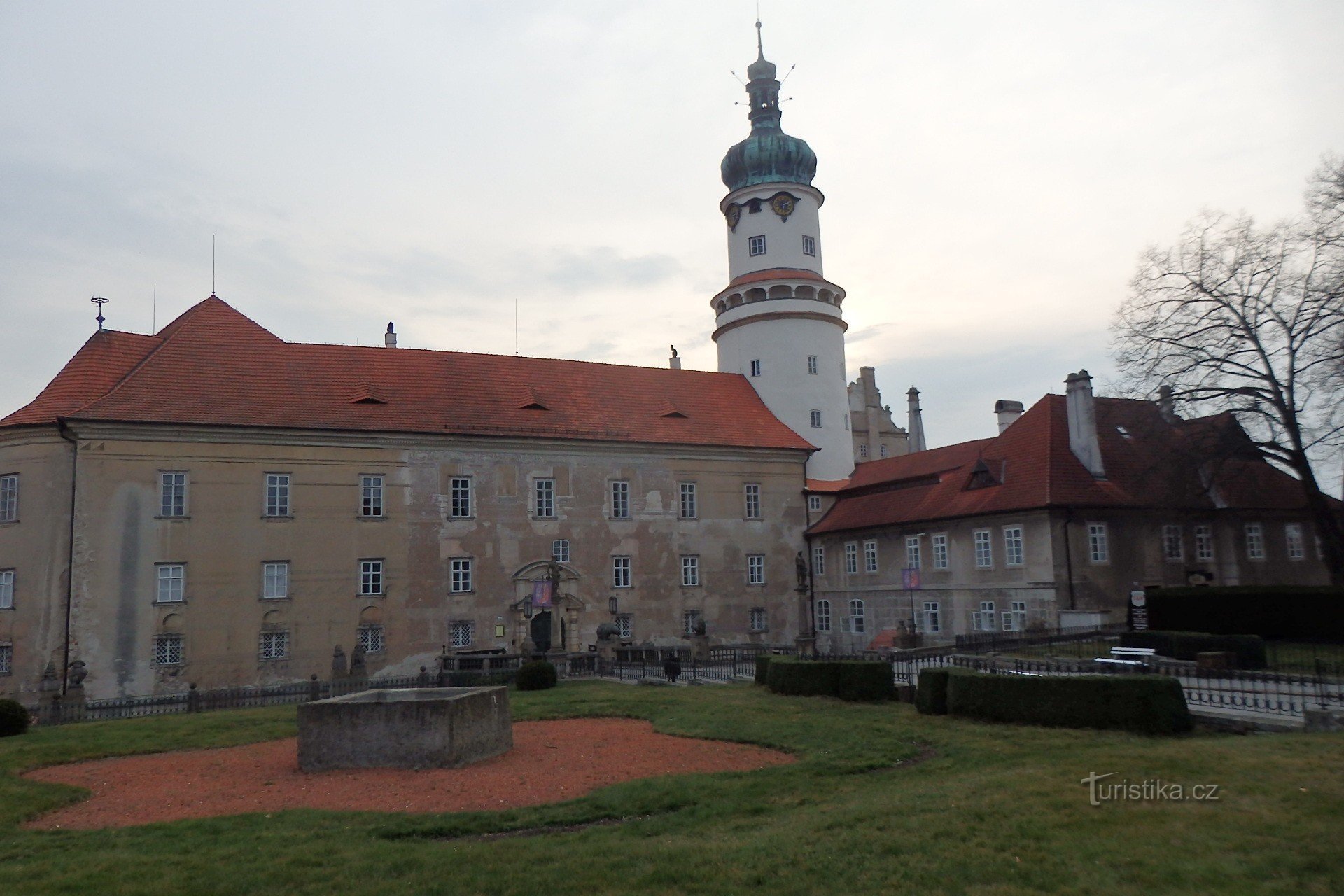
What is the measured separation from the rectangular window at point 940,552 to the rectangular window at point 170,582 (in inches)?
1086

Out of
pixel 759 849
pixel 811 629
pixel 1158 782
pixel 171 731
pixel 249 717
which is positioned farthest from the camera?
pixel 811 629

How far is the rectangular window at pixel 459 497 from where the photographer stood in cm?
3869

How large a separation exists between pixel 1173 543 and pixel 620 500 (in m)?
21.4

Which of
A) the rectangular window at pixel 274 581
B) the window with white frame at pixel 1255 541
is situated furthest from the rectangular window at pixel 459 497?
the window with white frame at pixel 1255 541

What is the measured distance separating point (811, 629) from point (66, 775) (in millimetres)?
32610

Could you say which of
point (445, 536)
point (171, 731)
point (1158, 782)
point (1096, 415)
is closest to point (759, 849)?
point (1158, 782)

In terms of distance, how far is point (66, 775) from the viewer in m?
15.7

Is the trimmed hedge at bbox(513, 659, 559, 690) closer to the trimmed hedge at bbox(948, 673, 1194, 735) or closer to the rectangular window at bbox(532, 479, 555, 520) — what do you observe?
the rectangular window at bbox(532, 479, 555, 520)

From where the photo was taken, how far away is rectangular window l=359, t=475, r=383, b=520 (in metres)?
37.3

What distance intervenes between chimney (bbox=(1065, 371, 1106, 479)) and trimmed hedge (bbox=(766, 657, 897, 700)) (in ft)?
57.0

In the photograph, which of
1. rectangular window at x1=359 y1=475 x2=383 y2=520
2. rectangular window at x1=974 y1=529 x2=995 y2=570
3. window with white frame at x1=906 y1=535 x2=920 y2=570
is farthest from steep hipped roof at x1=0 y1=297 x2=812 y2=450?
rectangular window at x1=974 y1=529 x2=995 y2=570

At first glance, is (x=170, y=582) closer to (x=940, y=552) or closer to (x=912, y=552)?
(x=912, y=552)

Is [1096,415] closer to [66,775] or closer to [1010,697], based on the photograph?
[1010,697]

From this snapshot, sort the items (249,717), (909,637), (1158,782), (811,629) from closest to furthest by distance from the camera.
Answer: (1158,782)
(249,717)
(909,637)
(811,629)
